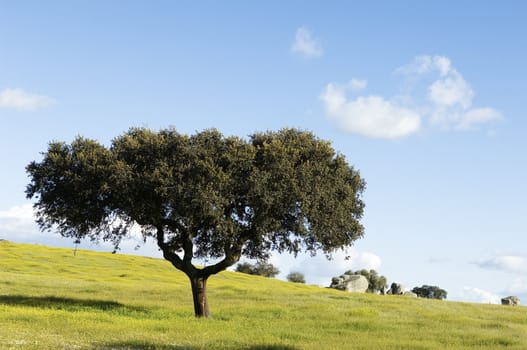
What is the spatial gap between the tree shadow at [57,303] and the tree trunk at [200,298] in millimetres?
4777

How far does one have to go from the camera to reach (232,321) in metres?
41.3

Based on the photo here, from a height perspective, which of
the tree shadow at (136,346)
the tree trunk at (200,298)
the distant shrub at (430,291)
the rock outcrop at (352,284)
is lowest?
the tree shadow at (136,346)

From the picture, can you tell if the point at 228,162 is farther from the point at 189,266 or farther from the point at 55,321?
the point at 55,321

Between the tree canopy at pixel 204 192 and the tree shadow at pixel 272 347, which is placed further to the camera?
the tree canopy at pixel 204 192

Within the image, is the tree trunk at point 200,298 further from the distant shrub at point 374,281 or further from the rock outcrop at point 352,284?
the distant shrub at point 374,281

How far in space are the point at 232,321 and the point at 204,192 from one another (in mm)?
9191

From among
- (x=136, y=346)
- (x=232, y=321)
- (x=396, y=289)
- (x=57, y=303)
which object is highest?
(x=396, y=289)

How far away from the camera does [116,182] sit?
40.7 m

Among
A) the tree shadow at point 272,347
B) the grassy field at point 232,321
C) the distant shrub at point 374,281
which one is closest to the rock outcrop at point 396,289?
the distant shrub at point 374,281

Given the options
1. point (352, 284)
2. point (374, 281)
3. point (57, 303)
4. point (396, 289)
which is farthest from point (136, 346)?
point (374, 281)

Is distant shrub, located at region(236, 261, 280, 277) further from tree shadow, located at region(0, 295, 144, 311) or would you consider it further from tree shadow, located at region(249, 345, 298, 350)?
tree shadow, located at region(249, 345, 298, 350)

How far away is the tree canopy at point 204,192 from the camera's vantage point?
40344mm

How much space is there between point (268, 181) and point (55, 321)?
1584 cm

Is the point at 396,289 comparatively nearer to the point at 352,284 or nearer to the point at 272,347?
the point at 352,284
